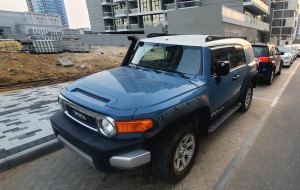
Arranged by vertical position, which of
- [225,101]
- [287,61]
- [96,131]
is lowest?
[287,61]

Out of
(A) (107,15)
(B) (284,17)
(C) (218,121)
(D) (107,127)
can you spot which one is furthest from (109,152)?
(B) (284,17)

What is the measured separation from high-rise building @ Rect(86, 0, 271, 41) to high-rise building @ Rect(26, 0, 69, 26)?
491 ft

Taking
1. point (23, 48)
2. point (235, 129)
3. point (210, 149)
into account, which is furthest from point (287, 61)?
point (23, 48)

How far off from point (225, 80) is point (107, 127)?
246cm

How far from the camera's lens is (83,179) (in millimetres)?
2844

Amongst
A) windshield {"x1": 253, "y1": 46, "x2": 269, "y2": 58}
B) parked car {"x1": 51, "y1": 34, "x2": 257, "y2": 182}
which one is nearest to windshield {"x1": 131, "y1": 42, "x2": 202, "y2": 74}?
parked car {"x1": 51, "y1": 34, "x2": 257, "y2": 182}

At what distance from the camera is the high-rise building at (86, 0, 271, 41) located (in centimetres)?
2294

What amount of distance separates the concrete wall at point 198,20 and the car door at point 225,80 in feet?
63.2

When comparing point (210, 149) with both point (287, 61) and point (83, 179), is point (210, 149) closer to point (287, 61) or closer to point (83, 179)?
point (83, 179)

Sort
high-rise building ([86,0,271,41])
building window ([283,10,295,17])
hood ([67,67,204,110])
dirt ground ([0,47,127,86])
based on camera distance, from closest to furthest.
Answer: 1. hood ([67,67,204,110])
2. dirt ground ([0,47,127,86])
3. high-rise building ([86,0,271,41])
4. building window ([283,10,295,17])

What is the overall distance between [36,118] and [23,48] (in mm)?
16892

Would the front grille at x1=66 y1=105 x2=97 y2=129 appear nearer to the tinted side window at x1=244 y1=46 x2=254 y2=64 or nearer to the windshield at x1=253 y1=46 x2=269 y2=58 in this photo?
the tinted side window at x1=244 y1=46 x2=254 y2=64

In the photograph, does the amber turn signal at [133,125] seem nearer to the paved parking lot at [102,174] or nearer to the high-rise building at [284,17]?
the paved parking lot at [102,174]

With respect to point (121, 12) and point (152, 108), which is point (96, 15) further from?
point (152, 108)
